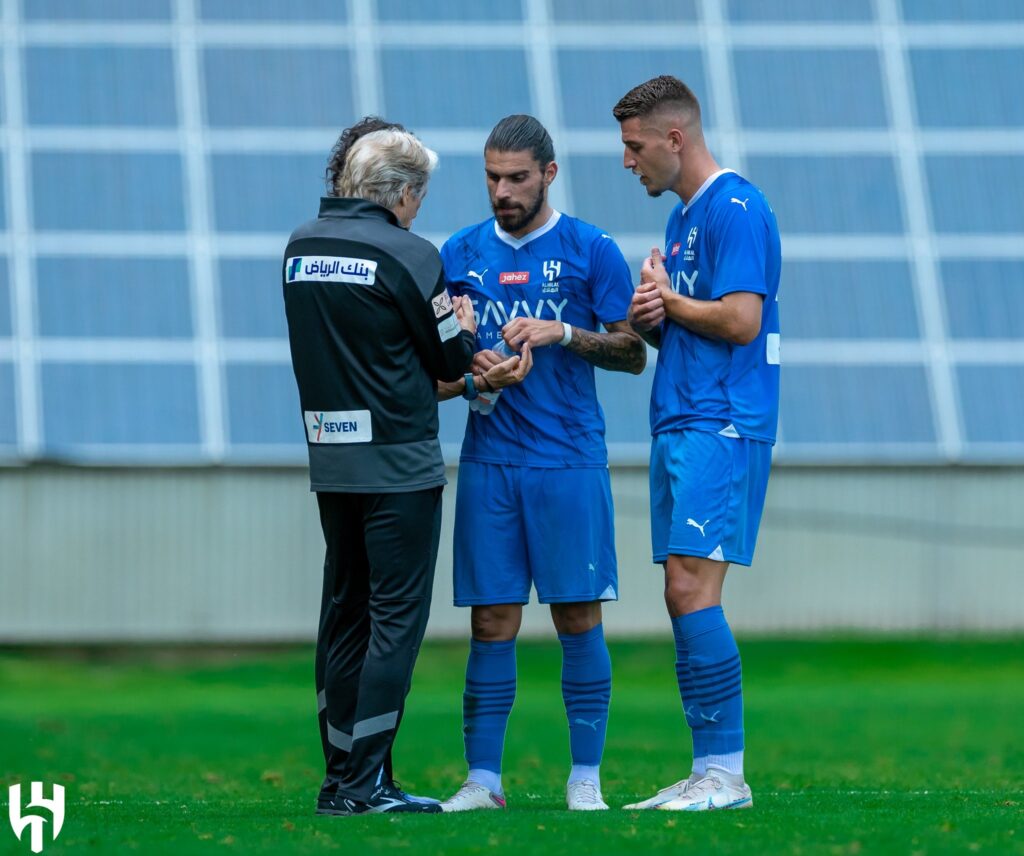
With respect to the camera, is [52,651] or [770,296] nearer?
[770,296]

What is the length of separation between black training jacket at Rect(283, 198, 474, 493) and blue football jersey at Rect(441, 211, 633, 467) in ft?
1.82

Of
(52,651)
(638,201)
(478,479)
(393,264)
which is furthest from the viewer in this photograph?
(638,201)

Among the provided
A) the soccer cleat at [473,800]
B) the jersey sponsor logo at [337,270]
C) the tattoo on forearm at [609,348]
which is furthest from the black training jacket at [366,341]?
the soccer cleat at [473,800]

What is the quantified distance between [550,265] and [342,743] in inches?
78.7

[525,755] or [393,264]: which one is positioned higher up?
[393,264]

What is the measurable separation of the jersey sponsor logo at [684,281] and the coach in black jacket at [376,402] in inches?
33.6

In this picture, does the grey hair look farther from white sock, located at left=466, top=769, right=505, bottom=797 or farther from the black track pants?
white sock, located at left=466, top=769, right=505, bottom=797

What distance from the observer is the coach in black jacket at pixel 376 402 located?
20.3 feet

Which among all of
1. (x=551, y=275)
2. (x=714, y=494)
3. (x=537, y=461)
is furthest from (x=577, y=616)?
(x=551, y=275)

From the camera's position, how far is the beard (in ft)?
22.1

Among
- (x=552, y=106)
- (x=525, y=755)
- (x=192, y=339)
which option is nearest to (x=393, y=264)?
(x=525, y=755)

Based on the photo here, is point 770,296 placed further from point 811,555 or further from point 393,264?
point 811,555

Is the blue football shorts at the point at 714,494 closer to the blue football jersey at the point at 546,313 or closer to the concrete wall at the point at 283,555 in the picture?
the blue football jersey at the point at 546,313

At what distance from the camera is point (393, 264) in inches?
243
